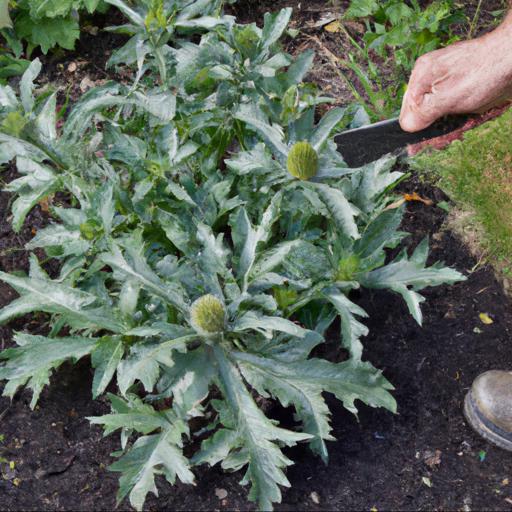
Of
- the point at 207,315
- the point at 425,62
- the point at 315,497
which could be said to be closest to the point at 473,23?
the point at 425,62

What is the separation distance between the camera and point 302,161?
184cm

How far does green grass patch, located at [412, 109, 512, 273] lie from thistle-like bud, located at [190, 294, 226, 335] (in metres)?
1.16

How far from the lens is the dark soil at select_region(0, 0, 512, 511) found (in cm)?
192

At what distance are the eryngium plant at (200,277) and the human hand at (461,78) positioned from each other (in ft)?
1.81

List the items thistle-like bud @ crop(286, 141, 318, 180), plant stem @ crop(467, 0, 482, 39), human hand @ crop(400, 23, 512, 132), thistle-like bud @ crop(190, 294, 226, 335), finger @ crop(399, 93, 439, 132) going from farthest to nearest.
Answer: plant stem @ crop(467, 0, 482, 39)
finger @ crop(399, 93, 439, 132)
human hand @ crop(400, 23, 512, 132)
thistle-like bud @ crop(286, 141, 318, 180)
thistle-like bud @ crop(190, 294, 226, 335)

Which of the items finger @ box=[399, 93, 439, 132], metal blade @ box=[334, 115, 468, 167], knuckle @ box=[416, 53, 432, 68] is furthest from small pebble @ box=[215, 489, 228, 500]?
knuckle @ box=[416, 53, 432, 68]

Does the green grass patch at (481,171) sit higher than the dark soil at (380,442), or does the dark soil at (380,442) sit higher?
the green grass patch at (481,171)

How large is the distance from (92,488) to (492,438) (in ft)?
3.77

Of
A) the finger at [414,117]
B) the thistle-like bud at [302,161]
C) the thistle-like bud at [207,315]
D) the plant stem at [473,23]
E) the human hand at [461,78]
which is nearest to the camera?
the thistle-like bud at [207,315]

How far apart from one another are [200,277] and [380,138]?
3.38 feet

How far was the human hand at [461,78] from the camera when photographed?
2.35 metres

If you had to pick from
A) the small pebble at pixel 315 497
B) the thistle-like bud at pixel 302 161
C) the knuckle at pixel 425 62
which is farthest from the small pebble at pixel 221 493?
the knuckle at pixel 425 62

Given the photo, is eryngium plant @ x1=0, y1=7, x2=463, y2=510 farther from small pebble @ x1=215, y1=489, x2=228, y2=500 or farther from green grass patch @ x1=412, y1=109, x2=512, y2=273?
green grass patch @ x1=412, y1=109, x2=512, y2=273

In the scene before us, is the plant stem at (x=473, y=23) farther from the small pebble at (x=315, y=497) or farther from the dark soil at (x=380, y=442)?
the small pebble at (x=315, y=497)
